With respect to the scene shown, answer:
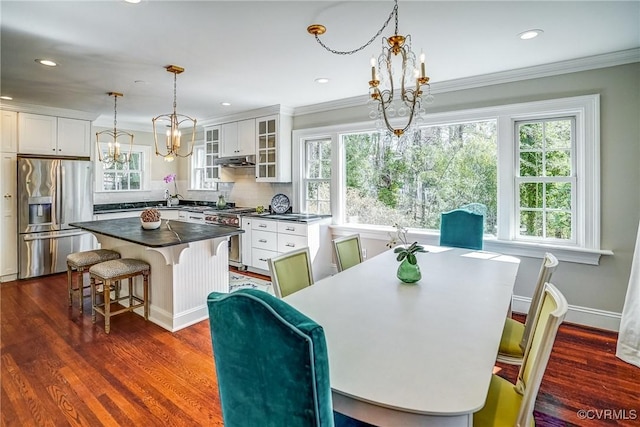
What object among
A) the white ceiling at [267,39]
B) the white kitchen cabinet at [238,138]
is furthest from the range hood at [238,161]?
the white ceiling at [267,39]

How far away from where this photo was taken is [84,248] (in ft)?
17.5

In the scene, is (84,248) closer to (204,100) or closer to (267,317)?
(204,100)

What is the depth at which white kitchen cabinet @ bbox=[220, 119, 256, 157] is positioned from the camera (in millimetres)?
5496

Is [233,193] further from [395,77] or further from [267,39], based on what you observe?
[267,39]

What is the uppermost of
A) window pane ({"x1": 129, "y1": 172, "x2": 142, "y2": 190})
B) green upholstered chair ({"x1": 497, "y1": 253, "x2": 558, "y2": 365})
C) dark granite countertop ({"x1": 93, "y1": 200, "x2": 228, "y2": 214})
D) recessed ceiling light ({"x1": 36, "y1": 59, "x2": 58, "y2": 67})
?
recessed ceiling light ({"x1": 36, "y1": 59, "x2": 58, "y2": 67})

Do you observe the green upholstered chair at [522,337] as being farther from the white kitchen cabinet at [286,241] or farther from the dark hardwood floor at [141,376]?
the white kitchen cabinet at [286,241]

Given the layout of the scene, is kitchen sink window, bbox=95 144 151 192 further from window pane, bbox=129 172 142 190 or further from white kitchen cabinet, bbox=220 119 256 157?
white kitchen cabinet, bbox=220 119 256 157

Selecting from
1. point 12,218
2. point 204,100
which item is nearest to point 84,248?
point 12,218

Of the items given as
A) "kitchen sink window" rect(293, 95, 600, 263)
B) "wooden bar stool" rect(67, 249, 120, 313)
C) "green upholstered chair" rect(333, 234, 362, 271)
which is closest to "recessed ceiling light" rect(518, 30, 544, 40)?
"kitchen sink window" rect(293, 95, 600, 263)

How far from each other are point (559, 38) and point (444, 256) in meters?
1.98

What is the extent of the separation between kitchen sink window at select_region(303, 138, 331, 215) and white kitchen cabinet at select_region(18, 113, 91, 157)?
368 cm

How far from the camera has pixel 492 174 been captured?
148 inches

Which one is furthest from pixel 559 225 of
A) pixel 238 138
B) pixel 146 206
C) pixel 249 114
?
pixel 146 206

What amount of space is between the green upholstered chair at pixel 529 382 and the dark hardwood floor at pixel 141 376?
0.93 meters
